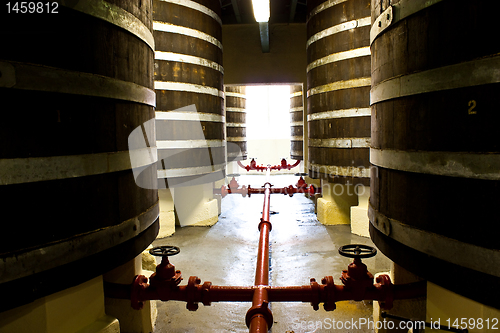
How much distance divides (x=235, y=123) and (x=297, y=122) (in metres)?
1.78

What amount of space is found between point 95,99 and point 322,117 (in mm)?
3710

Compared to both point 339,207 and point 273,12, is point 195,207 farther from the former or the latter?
point 273,12

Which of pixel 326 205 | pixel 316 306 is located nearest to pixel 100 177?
pixel 316 306

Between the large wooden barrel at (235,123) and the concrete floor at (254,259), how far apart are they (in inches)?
107

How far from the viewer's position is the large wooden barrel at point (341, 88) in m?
4.36

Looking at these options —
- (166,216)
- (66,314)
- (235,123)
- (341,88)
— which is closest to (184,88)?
(166,216)

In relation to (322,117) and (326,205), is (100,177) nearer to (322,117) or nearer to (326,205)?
(322,117)

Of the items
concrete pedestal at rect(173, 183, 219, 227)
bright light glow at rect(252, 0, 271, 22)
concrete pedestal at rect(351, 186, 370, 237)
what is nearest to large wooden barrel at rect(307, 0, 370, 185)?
concrete pedestal at rect(351, 186, 370, 237)

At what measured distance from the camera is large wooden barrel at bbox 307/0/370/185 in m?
4.36

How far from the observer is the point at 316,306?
2.17m

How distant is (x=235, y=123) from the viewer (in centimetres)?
956

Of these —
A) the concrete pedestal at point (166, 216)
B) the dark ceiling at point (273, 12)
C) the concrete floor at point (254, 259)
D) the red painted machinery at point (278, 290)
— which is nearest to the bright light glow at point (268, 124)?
the dark ceiling at point (273, 12)

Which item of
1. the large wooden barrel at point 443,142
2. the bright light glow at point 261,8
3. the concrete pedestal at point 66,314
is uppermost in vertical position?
the bright light glow at point 261,8

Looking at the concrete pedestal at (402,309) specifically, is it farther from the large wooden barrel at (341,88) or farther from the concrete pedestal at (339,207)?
the concrete pedestal at (339,207)
